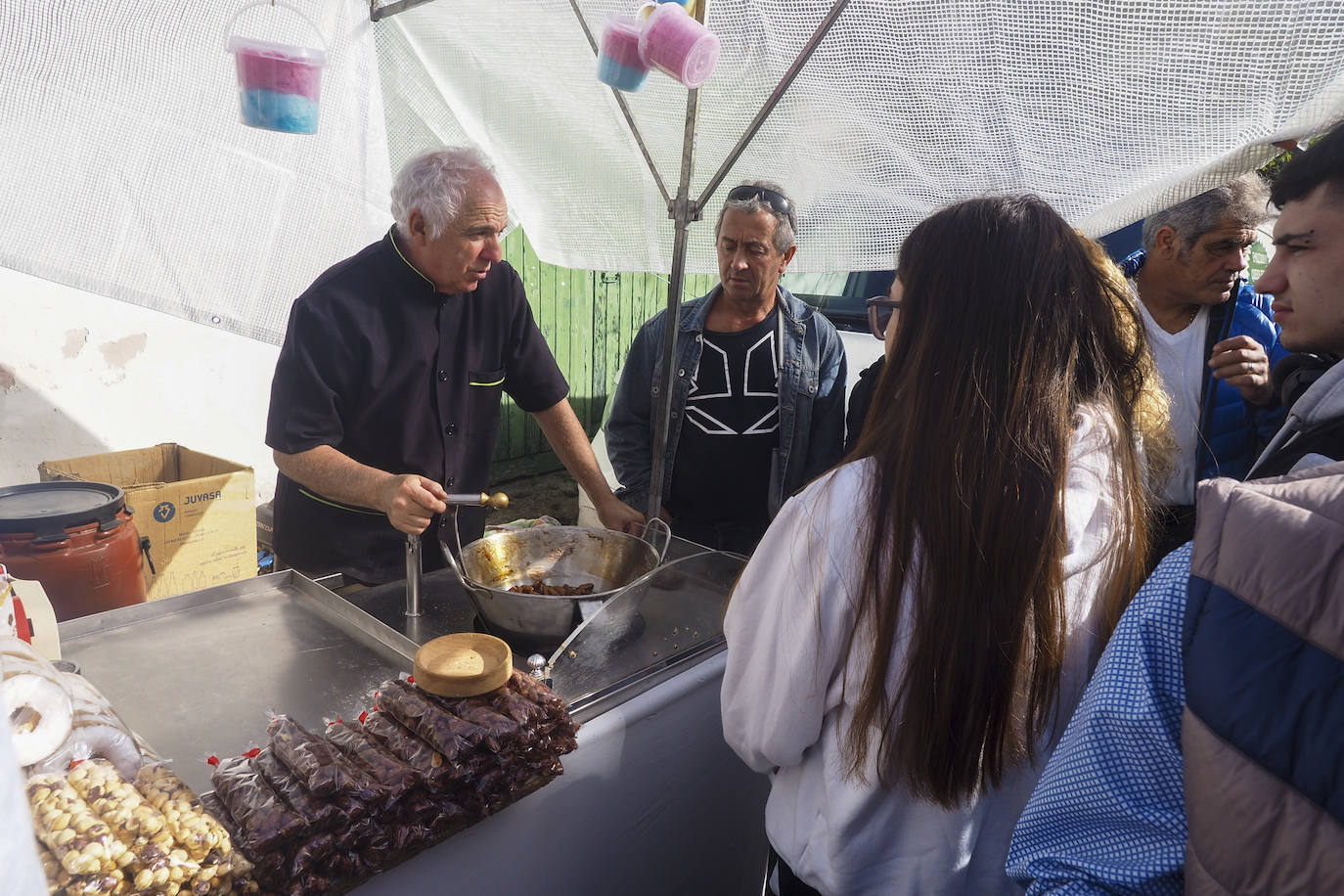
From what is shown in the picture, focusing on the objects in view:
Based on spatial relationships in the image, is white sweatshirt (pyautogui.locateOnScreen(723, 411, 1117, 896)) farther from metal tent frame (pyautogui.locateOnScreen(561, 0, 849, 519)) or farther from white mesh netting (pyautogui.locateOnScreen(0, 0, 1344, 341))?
metal tent frame (pyautogui.locateOnScreen(561, 0, 849, 519))

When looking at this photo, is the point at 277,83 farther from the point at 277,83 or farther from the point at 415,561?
the point at 415,561

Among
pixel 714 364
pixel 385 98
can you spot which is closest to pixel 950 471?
pixel 714 364

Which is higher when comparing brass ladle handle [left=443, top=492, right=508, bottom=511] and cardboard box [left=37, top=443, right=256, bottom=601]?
brass ladle handle [left=443, top=492, right=508, bottom=511]

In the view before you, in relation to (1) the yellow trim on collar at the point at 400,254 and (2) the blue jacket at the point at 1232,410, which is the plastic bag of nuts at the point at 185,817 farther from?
(2) the blue jacket at the point at 1232,410

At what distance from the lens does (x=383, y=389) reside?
88.5 inches

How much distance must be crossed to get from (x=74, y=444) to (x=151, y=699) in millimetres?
2905

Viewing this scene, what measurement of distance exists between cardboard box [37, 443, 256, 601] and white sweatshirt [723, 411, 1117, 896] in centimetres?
212

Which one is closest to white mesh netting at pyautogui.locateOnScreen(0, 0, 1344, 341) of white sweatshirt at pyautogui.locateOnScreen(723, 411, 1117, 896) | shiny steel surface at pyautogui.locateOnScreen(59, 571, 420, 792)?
shiny steel surface at pyautogui.locateOnScreen(59, 571, 420, 792)

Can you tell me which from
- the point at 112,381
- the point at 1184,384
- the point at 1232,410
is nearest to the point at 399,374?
the point at 112,381

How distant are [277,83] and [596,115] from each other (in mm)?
998

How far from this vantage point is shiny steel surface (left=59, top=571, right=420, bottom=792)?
131cm

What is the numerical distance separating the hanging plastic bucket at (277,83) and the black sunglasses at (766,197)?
1426 mm

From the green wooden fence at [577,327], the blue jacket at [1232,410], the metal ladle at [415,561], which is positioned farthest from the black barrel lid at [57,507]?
the green wooden fence at [577,327]

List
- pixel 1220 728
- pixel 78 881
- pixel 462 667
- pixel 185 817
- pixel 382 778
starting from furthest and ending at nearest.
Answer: pixel 462 667
pixel 382 778
pixel 185 817
pixel 78 881
pixel 1220 728
